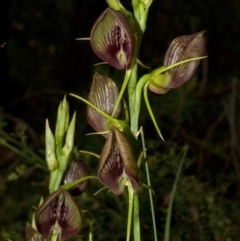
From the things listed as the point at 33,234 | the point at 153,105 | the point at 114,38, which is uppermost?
the point at 114,38

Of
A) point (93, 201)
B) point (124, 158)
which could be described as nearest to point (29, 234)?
point (124, 158)

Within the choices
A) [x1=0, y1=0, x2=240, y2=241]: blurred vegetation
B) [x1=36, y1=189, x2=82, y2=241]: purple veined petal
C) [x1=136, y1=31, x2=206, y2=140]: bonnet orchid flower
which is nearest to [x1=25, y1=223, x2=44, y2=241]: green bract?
[x1=36, y1=189, x2=82, y2=241]: purple veined petal

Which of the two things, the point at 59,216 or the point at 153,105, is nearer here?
the point at 59,216

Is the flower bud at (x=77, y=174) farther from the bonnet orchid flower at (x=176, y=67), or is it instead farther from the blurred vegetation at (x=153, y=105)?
the blurred vegetation at (x=153, y=105)

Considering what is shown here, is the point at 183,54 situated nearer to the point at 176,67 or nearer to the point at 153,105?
the point at 176,67

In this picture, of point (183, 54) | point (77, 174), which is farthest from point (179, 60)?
point (77, 174)

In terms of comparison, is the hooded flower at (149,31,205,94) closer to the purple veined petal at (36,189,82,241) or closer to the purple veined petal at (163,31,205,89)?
the purple veined petal at (163,31,205,89)

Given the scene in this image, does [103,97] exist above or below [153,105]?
above

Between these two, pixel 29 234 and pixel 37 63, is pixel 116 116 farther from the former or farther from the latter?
pixel 37 63
